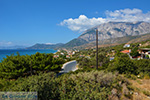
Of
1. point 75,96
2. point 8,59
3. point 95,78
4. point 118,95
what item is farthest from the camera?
point 8,59

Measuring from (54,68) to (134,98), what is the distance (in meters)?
A: 7.99

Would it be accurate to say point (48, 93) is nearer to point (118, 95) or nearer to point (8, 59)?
point (118, 95)

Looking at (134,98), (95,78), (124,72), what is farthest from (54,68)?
(134,98)

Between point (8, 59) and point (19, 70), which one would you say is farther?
point (8, 59)

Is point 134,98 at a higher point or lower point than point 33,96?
lower

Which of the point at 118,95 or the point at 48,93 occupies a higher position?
the point at 48,93

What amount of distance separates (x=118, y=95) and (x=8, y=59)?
10.5 m

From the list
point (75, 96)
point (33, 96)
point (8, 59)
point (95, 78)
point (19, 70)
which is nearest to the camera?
point (33, 96)

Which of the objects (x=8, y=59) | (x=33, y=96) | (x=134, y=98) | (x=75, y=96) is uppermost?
(x=8, y=59)

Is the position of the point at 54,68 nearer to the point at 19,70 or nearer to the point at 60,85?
the point at 19,70

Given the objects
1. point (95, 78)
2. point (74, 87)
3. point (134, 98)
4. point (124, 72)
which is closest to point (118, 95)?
point (134, 98)

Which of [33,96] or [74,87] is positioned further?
[74,87]

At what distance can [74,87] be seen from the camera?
5.81m

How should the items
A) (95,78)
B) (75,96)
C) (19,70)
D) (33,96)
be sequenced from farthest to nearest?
(19,70), (95,78), (75,96), (33,96)
